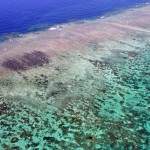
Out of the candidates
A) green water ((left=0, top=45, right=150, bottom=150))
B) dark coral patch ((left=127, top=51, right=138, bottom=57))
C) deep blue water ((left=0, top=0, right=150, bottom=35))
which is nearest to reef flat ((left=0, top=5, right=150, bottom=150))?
green water ((left=0, top=45, right=150, bottom=150))

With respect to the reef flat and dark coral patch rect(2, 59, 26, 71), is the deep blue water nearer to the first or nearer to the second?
the reef flat

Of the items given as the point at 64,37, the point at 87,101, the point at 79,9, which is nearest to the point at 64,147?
the point at 87,101

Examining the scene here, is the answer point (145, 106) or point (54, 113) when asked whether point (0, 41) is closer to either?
point (54, 113)

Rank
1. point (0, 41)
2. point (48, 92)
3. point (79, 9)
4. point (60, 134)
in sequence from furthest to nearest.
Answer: point (79, 9) → point (0, 41) → point (48, 92) → point (60, 134)

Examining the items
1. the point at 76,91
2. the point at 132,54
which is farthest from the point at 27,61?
the point at 132,54

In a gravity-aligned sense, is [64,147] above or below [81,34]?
below

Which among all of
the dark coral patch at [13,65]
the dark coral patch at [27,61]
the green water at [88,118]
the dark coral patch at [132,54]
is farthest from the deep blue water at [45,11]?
the green water at [88,118]

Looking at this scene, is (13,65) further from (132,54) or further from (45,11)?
(45,11)
